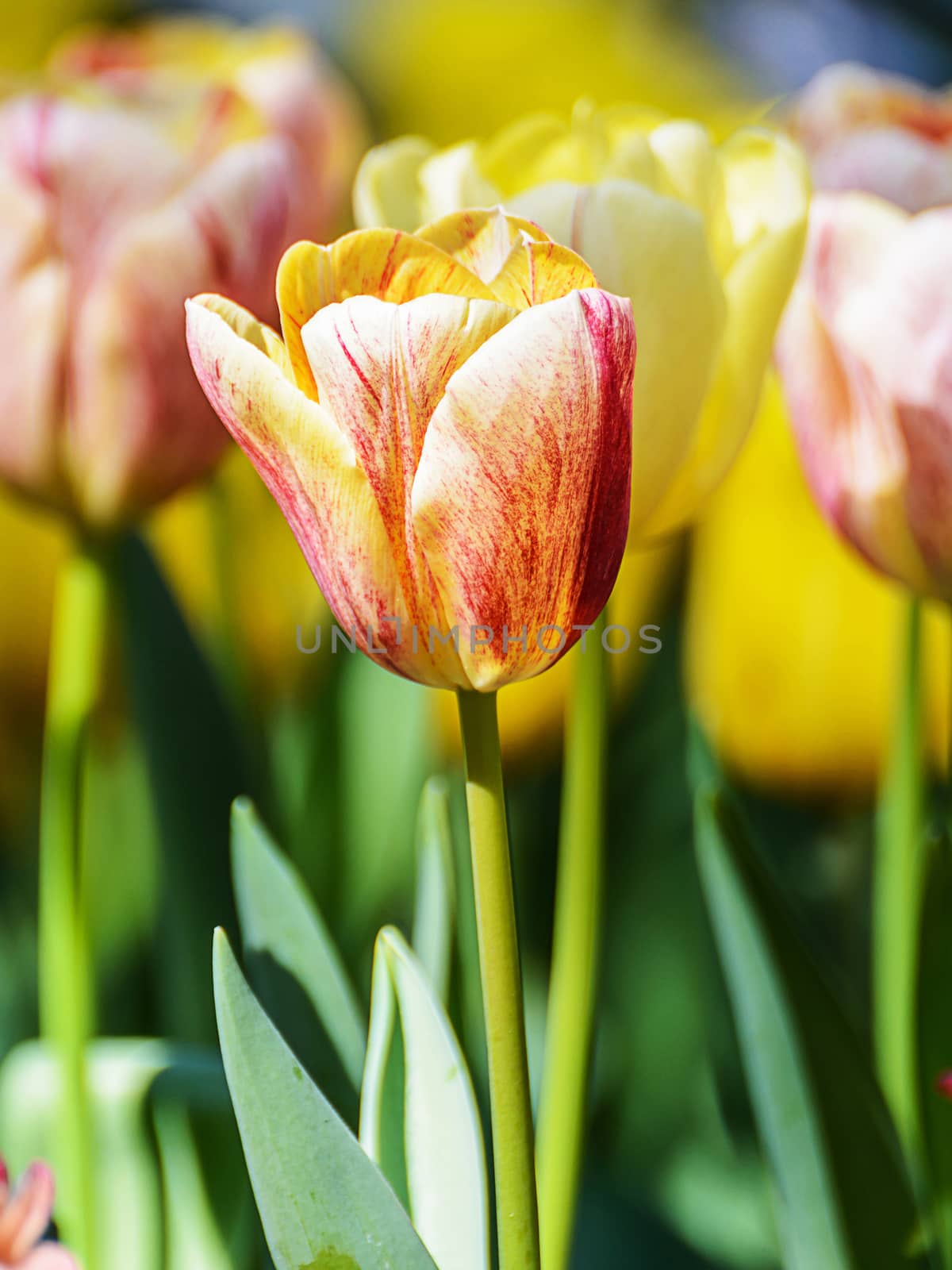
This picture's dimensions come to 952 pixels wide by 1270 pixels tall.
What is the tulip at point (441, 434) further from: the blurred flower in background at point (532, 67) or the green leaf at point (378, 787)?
the blurred flower in background at point (532, 67)

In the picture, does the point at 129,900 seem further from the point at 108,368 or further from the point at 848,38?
the point at 848,38

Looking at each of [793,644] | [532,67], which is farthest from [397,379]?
Result: [532,67]

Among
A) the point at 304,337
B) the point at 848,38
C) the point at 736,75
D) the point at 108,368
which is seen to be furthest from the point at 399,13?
the point at 304,337

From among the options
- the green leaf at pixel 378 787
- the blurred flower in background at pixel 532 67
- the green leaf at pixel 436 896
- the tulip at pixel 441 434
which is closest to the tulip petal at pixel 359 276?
the tulip at pixel 441 434

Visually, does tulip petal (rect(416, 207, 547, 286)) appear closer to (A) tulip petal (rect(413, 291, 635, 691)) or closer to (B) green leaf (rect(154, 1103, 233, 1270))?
(A) tulip petal (rect(413, 291, 635, 691))

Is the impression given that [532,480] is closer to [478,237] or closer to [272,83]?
[478,237]

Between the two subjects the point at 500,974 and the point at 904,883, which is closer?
the point at 500,974

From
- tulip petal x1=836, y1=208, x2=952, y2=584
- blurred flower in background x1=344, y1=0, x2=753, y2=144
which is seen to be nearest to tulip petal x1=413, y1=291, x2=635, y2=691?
tulip petal x1=836, y1=208, x2=952, y2=584
